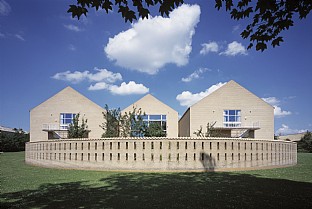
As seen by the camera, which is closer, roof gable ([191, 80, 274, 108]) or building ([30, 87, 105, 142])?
roof gable ([191, 80, 274, 108])

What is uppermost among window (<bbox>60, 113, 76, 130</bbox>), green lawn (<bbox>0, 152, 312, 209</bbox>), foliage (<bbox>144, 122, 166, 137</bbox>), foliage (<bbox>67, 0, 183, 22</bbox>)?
foliage (<bbox>67, 0, 183, 22</bbox>)

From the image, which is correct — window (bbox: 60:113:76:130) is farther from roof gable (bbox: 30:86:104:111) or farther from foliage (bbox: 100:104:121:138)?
foliage (bbox: 100:104:121:138)

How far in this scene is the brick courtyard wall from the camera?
1722 cm

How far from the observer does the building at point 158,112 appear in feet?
128

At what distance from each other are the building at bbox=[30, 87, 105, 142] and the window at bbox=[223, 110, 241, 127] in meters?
19.0

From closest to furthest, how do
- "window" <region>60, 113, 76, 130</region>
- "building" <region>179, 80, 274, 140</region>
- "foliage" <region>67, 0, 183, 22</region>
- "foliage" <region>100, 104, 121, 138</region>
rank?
1. "foliage" <region>67, 0, 183, 22</region>
2. "foliage" <region>100, 104, 121, 138</region>
3. "building" <region>179, 80, 274, 140</region>
4. "window" <region>60, 113, 76, 130</region>

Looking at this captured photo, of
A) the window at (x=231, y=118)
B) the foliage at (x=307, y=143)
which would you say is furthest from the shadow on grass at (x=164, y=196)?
the foliage at (x=307, y=143)

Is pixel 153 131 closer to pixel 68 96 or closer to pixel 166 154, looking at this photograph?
pixel 166 154

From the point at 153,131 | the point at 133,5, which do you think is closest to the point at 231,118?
the point at 153,131

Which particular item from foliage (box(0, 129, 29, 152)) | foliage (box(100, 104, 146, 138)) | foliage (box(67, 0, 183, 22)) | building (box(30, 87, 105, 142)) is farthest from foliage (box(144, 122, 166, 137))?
foliage (box(0, 129, 29, 152))

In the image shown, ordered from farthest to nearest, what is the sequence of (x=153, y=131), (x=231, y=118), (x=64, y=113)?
1. (x=64, y=113)
2. (x=231, y=118)
3. (x=153, y=131)

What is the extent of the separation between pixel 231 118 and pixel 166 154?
78.1 feet

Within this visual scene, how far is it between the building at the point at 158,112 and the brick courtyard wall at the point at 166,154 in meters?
20.5

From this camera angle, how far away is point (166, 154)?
56.5 feet
